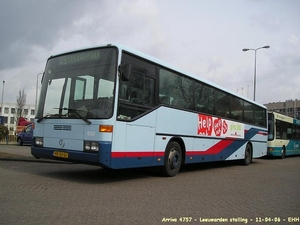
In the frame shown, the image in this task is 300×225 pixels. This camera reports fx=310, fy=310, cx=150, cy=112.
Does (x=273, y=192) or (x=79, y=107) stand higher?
(x=79, y=107)

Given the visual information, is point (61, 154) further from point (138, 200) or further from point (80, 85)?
point (138, 200)

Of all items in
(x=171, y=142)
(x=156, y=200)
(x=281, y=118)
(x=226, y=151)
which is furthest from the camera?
(x=281, y=118)

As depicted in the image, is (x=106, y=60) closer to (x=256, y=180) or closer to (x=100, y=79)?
(x=100, y=79)

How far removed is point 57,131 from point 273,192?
5830 millimetres

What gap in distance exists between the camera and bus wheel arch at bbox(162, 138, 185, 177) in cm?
954

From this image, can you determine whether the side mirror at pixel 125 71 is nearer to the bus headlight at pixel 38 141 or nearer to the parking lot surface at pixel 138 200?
the parking lot surface at pixel 138 200

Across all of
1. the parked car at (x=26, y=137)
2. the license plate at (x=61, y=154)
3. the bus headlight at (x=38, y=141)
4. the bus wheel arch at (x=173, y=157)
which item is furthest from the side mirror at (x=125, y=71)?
the parked car at (x=26, y=137)

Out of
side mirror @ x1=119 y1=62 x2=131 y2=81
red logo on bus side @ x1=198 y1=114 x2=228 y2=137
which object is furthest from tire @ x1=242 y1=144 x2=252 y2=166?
side mirror @ x1=119 y1=62 x2=131 y2=81

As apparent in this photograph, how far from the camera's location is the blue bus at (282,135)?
21.4 meters

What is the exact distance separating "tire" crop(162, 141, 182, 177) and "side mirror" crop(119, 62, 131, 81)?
9.56 feet

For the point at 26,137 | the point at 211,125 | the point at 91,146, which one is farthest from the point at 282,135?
the point at 26,137

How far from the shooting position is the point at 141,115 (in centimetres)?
843

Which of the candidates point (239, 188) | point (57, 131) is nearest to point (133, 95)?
point (57, 131)

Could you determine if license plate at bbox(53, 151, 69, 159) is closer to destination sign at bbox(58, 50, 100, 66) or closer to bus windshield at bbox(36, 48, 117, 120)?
bus windshield at bbox(36, 48, 117, 120)
